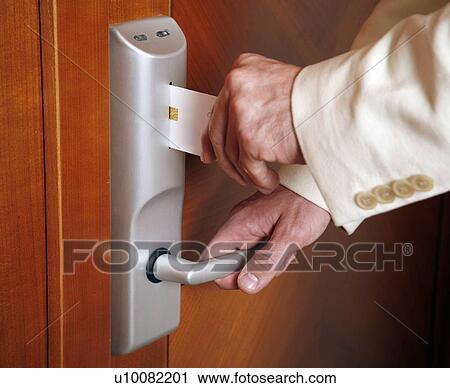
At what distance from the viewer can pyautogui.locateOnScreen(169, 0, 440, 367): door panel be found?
0.63 meters

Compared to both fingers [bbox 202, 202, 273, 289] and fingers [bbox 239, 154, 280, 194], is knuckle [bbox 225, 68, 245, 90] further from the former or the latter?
fingers [bbox 202, 202, 273, 289]

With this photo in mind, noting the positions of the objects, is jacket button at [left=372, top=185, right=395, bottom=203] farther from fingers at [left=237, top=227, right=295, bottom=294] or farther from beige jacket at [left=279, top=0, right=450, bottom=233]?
fingers at [left=237, top=227, right=295, bottom=294]

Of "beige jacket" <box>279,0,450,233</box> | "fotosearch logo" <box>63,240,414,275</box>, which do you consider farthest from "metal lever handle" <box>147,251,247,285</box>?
"beige jacket" <box>279,0,450,233</box>

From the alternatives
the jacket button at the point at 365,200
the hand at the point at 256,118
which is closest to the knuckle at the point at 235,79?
the hand at the point at 256,118

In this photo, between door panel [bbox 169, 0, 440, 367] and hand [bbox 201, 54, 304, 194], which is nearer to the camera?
hand [bbox 201, 54, 304, 194]

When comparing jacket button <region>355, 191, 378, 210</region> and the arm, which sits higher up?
the arm

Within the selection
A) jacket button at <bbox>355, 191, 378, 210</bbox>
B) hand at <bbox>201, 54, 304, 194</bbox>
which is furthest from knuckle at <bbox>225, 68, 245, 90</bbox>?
jacket button at <bbox>355, 191, 378, 210</bbox>

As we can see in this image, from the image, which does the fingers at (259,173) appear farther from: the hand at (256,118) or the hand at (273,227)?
the hand at (273,227)

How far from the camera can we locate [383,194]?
50cm

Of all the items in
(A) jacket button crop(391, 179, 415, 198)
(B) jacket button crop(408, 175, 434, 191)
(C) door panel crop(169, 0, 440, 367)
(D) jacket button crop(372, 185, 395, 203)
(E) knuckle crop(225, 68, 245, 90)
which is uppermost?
(E) knuckle crop(225, 68, 245, 90)

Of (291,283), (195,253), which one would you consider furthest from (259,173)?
(291,283)

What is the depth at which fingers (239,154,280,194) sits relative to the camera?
20.6 inches
